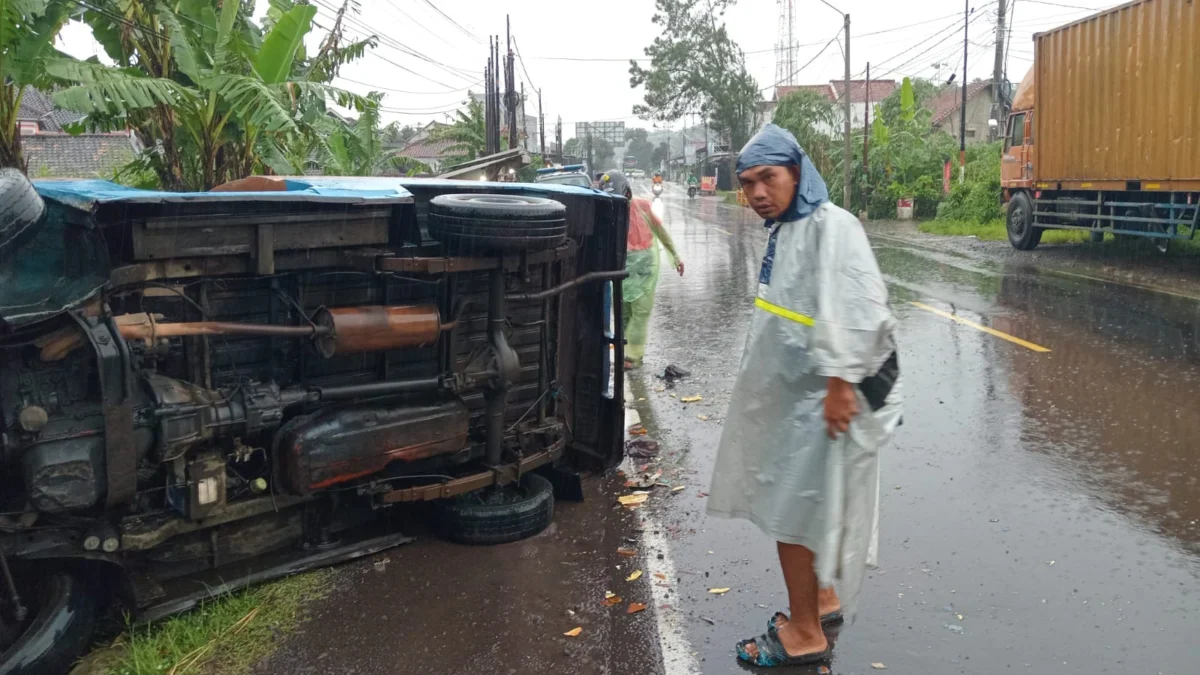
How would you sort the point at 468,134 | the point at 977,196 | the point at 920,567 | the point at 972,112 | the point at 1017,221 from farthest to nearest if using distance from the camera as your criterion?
the point at 972,112 < the point at 468,134 < the point at 977,196 < the point at 1017,221 < the point at 920,567

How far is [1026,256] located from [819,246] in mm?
15626

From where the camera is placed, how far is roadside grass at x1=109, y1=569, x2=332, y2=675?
345 centimetres

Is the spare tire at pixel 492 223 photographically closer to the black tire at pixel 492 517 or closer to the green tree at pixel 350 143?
the black tire at pixel 492 517

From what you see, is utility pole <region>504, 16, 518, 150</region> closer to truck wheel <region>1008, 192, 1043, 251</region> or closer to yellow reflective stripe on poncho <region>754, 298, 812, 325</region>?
truck wheel <region>1008, 192, 1043, 251</region>

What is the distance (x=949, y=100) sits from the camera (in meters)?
60.9

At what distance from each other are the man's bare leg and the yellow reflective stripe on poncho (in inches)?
32.2

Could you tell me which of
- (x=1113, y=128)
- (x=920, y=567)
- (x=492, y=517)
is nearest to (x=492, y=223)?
(x=492, y=517)

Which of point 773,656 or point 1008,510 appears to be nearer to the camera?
point 773,656

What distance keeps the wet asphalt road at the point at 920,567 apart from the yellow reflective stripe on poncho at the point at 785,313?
127 cm

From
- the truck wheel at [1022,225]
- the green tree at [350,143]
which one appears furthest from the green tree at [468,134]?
the truck wheel at [1022,225]

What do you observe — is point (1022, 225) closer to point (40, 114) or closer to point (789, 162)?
point (789, 162)

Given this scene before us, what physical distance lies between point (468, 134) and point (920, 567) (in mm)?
26675

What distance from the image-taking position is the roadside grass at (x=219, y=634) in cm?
345

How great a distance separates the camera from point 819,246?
3.24m
